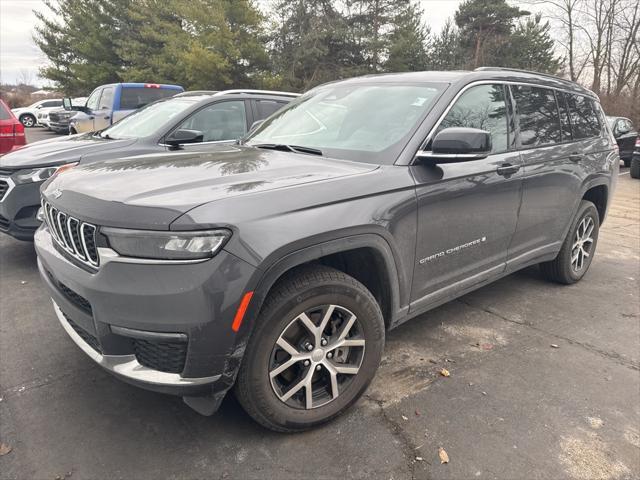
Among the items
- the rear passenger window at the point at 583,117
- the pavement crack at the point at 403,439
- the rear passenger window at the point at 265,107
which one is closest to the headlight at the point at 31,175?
the rear passenger window at the point at 265,107

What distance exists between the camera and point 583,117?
4.27 m

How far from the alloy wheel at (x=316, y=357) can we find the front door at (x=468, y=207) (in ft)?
1.91

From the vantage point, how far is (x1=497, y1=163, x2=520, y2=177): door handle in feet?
10.4

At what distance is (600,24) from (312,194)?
102 ft

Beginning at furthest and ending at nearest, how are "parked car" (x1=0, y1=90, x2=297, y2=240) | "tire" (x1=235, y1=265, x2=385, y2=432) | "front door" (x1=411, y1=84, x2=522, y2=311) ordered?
"parked car" (x1=0, y1=90, x2=297, y2=240)
"front door" (x1=411, y1=84, x2=522, y2=311)
"tire" (x1=235, y1=265, x2=385, y2=432)

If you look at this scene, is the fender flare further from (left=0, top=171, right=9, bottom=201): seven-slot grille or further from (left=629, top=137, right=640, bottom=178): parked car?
(left=629, top=137, right=640, bottom=178): parked car

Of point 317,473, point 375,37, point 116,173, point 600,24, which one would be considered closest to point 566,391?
point 317,473

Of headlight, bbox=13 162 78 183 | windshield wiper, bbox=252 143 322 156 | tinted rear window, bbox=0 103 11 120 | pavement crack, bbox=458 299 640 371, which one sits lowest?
pavement crack, bbox=458 299 640 371

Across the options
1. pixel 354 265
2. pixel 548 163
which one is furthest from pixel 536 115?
pixel 354 265

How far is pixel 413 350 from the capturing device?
322 cm

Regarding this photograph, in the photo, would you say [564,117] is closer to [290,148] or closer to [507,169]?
[507,169]

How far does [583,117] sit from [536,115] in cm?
94

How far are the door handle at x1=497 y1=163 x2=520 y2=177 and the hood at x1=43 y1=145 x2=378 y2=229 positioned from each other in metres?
1.11

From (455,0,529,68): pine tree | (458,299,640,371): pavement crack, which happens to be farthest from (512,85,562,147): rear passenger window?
(455,0,529,68): pine tree
